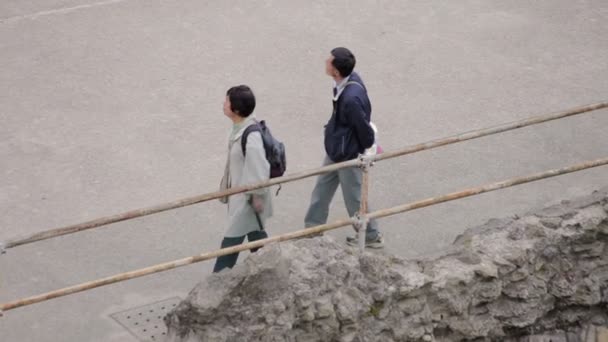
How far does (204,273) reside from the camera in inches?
360

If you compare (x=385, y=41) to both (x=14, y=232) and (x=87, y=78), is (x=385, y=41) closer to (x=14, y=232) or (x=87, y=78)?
(x=87, y=78)

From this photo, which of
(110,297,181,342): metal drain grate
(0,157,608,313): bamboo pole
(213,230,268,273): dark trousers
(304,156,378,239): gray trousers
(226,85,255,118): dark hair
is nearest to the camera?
(0,157,608,313): bamboo pole

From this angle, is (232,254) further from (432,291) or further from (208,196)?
(432,291)

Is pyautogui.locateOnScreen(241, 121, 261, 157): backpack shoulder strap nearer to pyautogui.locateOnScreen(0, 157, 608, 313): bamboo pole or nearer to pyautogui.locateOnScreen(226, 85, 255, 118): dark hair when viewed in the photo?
pyautogui.locateOnScreen(226, 85, 255, 118): dark hair

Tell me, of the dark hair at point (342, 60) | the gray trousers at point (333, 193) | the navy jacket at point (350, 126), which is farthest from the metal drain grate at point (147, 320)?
the dark hair at point (342, 60)

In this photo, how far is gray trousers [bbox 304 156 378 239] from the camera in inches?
370

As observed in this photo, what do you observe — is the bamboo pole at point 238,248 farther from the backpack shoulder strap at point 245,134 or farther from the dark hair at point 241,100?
the dark hair at point 241,100

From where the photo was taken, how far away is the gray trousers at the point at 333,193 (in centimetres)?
939

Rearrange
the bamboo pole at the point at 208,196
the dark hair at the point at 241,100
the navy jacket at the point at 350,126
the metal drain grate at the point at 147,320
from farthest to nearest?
the navy jacket at the point at 350,126, the dark hair at the point at 241,100, the metal drain grate at the point at 147,320, the bamboo pole at the point at 208,196

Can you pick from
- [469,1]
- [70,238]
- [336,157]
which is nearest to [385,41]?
[469,1]

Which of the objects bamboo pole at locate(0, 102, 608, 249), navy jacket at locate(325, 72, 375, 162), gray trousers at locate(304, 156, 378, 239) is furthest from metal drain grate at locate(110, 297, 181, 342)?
navy jacket at locate(325, 72, 375, 162)

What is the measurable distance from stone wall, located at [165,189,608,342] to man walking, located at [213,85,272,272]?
2.94ft

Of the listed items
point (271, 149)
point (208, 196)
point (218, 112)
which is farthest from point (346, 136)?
point (218, 112)

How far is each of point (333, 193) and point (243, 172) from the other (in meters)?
1.23
